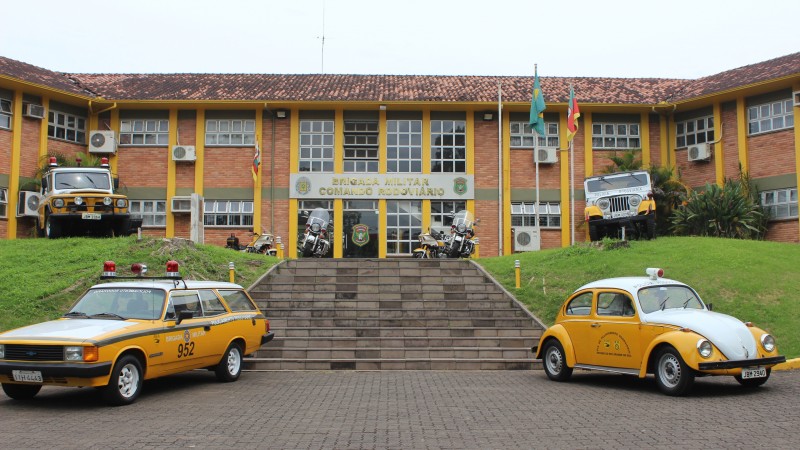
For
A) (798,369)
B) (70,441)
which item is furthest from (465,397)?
(798,369)

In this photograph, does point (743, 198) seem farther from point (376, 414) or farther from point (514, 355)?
point (376, 414)

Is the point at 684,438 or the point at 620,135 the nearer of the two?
the point at 684,438

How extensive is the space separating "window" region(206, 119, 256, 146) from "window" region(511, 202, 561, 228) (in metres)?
10.7

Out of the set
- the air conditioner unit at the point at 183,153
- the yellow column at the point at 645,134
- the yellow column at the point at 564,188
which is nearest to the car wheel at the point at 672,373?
the yellow column at the point at 564,188

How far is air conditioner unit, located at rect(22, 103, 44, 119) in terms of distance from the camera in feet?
84.6

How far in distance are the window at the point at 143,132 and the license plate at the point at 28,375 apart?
21120 mm

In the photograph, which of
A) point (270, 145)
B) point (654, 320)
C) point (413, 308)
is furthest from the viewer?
point (270, 145)

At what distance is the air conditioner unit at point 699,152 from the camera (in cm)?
2699

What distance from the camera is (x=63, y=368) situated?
806cm

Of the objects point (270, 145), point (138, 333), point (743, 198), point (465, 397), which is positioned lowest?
point (465, 397)

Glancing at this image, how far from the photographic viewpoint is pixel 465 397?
933cm

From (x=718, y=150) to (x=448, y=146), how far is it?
10112 mm

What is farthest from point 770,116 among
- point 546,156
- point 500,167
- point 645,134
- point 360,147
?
point 360,147

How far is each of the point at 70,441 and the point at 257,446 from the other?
68.6 inches
